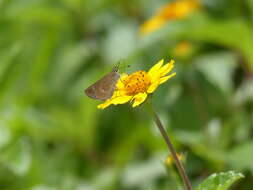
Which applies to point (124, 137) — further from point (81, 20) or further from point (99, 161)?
point (81, 20)

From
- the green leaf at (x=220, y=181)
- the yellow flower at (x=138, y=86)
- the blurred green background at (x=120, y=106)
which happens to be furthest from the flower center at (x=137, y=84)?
the blurred green background at (x=120, y=106)

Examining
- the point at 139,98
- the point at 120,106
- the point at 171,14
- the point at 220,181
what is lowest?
the point at 220,181

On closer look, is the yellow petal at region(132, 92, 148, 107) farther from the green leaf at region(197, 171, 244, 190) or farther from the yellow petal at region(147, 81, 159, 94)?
the green leaf at region(197, 171, 244, 190)

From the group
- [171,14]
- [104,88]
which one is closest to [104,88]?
[104,88]

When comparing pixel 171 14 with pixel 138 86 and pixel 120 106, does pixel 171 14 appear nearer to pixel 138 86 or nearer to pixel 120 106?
pixel 120 106

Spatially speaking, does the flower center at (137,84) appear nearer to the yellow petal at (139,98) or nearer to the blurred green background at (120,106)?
the yellow petal at (139,98)

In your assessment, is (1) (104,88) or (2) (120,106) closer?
(1) (104,88)
